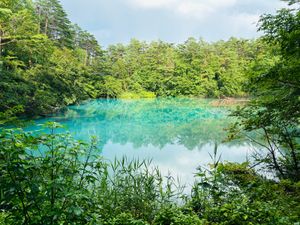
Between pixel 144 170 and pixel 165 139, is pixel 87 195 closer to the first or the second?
pixel 144 170

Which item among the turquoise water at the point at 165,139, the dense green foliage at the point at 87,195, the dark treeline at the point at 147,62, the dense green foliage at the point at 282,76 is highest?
the dark treeline at the point at 147,62

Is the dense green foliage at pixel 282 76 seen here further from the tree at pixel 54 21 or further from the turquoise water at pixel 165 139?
the tree at pixel 54 21

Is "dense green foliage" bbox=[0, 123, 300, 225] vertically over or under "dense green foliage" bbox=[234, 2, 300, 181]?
under

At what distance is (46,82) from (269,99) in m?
11.8

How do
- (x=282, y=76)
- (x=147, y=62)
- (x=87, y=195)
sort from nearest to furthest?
(x=87, y=195), (x=282, y=76), (x=147, y=62)

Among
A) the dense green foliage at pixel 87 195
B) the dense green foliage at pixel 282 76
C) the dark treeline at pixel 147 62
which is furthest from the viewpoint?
the dark treeline at pixel 147 62

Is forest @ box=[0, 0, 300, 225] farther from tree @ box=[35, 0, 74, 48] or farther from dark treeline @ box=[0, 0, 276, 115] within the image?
tree @ box=[35, 0, 74, 48]

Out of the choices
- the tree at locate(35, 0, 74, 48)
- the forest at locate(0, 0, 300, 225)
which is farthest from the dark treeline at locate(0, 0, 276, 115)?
the forest at locate(0, 0, 300, 225)

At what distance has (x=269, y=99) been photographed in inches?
143

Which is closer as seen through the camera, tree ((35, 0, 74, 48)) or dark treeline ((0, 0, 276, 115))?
tree ((35, 0, 74, 48))

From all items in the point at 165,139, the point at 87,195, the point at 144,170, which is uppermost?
the point at 87,195

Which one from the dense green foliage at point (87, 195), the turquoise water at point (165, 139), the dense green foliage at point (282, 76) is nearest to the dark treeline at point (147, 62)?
the turquoise water at point (165, 139)

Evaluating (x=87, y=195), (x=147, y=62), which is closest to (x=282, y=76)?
(x=87, y=195)

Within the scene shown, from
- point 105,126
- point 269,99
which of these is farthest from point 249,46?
point 269,99
